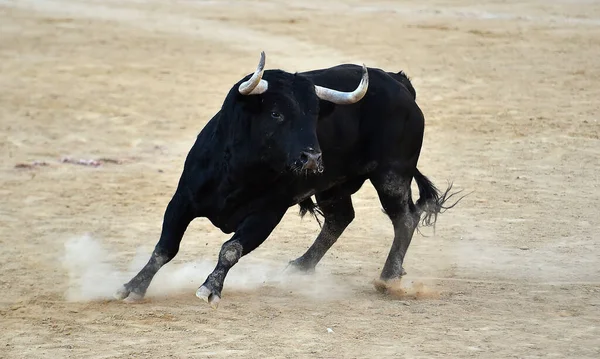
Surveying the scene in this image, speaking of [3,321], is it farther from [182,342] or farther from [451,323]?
[451,323]

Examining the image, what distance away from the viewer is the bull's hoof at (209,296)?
7.40 metres

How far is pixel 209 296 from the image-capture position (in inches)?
292

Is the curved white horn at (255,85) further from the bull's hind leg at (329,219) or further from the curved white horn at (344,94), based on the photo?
the bull's hind leg at (329,219)

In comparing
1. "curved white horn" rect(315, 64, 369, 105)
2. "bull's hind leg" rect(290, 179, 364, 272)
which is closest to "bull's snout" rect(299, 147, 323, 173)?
"curved white horn" rect(315, 64, 369, 105)

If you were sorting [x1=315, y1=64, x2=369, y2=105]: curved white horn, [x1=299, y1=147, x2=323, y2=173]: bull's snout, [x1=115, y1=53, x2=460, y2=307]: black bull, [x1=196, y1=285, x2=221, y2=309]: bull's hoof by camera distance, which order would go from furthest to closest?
[x1=315, y1=64, x2=369, y2=105]: curved white horn, [x1=115, y1=53, x2=460, y2=307]: black bull, [x1=299, y1=147, x2=323, y2=173]: bull's snout, [x1=196, y1=285, x2=221, y2=309]: bull's hoof

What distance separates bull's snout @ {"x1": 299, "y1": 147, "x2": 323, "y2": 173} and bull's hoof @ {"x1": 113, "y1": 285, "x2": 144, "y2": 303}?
1.44 meters

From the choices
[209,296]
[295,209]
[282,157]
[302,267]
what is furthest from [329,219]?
[295,209]

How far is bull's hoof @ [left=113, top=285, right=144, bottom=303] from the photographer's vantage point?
8062 mm

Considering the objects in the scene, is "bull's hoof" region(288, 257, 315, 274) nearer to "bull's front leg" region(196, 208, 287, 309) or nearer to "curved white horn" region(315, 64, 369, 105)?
"bull's front leg" region(196, 208, 287, 309)

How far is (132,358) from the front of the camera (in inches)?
269

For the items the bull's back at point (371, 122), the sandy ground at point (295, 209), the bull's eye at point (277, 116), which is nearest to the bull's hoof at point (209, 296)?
the sandy ground at point (295, 209)

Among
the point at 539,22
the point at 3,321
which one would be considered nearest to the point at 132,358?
the point at 3,321

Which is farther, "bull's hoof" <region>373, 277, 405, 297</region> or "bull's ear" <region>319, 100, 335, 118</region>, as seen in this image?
"bull's hoof" <region>373, 277, 405, 297</region>

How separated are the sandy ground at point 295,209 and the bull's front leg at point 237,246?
0.23 metres
